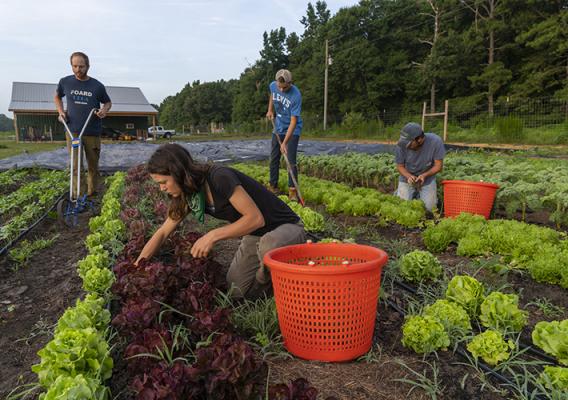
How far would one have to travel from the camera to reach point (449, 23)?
3284 centimetres

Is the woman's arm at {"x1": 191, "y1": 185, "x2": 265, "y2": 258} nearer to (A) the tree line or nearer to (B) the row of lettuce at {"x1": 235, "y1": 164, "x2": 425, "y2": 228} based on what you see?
(B) the row of lettuce at {"x1": 235, "y1": 164, "x2": 425, "y2": 228}

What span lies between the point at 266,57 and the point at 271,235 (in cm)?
5491

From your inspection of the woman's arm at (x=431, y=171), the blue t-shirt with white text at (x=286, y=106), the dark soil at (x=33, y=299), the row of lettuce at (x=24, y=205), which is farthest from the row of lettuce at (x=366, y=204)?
the row of lettuce at (x=24, y=205)

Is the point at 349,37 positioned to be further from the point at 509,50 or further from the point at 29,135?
the point at 29,135

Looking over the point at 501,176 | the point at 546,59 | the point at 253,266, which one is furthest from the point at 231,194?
the point at 546,59

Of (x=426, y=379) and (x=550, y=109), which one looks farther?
(x=550, y=109)

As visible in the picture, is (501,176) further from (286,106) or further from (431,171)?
(286,106)

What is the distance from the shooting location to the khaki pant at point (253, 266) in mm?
3084

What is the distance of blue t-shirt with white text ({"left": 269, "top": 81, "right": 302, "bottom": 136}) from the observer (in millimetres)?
6727

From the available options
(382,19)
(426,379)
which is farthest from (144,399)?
(382,19)

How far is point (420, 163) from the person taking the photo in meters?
5.92

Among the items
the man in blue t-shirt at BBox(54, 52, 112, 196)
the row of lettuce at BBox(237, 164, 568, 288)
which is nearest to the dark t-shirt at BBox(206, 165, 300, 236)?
the row of lettuce at BBox(237, 164, 568, 288)

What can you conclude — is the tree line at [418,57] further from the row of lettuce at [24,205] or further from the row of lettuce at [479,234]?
the row of lettuce at [24,205]

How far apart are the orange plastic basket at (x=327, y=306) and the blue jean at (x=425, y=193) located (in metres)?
3.79
